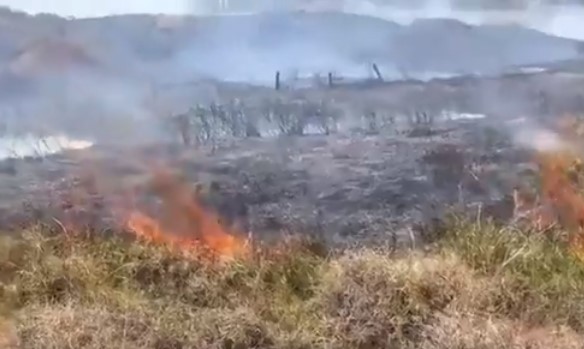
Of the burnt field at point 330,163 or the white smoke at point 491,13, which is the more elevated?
the white smoke at point 491,13

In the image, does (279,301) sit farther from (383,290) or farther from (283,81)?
(283,81)

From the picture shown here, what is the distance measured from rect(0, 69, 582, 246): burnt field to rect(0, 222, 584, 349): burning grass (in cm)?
7

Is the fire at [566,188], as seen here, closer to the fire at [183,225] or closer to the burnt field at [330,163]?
the burnt field at [330,163]

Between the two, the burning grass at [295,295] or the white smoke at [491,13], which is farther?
the white smoke at [491,13]

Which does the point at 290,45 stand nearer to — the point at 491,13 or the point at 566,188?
the point at 491,13

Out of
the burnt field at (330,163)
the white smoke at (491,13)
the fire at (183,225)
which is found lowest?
the fire at (183,225)

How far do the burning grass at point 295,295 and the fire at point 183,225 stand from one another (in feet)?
0.10

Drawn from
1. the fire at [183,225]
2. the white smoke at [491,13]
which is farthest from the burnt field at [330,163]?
the white smoke at [491,13]

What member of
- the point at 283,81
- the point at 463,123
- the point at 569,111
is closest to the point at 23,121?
the point at 283,81

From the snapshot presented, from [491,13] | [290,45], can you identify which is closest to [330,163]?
[290,45]

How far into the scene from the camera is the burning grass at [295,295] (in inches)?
85.6

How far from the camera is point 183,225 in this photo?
2.35 m

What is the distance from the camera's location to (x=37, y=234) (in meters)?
2.32

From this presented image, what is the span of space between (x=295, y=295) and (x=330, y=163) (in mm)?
344
